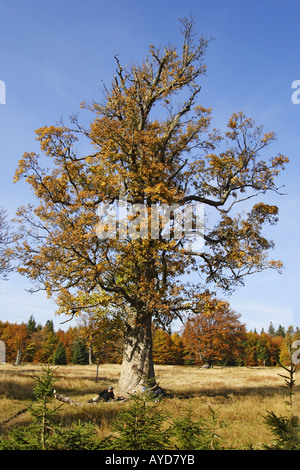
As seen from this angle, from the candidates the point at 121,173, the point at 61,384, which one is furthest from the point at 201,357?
the point at 121,173

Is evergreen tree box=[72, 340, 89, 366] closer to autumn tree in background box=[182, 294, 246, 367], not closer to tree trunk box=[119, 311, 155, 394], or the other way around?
autumn tree in background box=[182, 294, 246, 367]

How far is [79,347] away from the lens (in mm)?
72375

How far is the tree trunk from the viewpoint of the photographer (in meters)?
15.9

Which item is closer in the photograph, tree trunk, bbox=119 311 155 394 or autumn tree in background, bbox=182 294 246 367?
tree trunk, bbox=119 311 155 394

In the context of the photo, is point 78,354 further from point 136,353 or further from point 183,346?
point 136,353

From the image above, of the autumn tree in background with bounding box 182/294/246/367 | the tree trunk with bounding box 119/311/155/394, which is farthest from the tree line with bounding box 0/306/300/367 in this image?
the tree trunk with bounding box 119/311/155/394

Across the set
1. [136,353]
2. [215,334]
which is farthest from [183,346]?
[136,353]

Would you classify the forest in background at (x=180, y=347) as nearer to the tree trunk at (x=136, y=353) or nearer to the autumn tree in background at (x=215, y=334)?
the autumn tree in background at (x=215, y=334)

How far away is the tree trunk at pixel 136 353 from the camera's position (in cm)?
1586

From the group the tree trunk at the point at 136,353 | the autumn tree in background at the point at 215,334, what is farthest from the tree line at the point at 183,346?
the tree trunk at the point at 136,353

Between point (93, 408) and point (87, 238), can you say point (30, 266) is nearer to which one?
point (87, 238)

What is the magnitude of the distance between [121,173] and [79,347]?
64.3m

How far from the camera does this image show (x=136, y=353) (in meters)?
16.2
